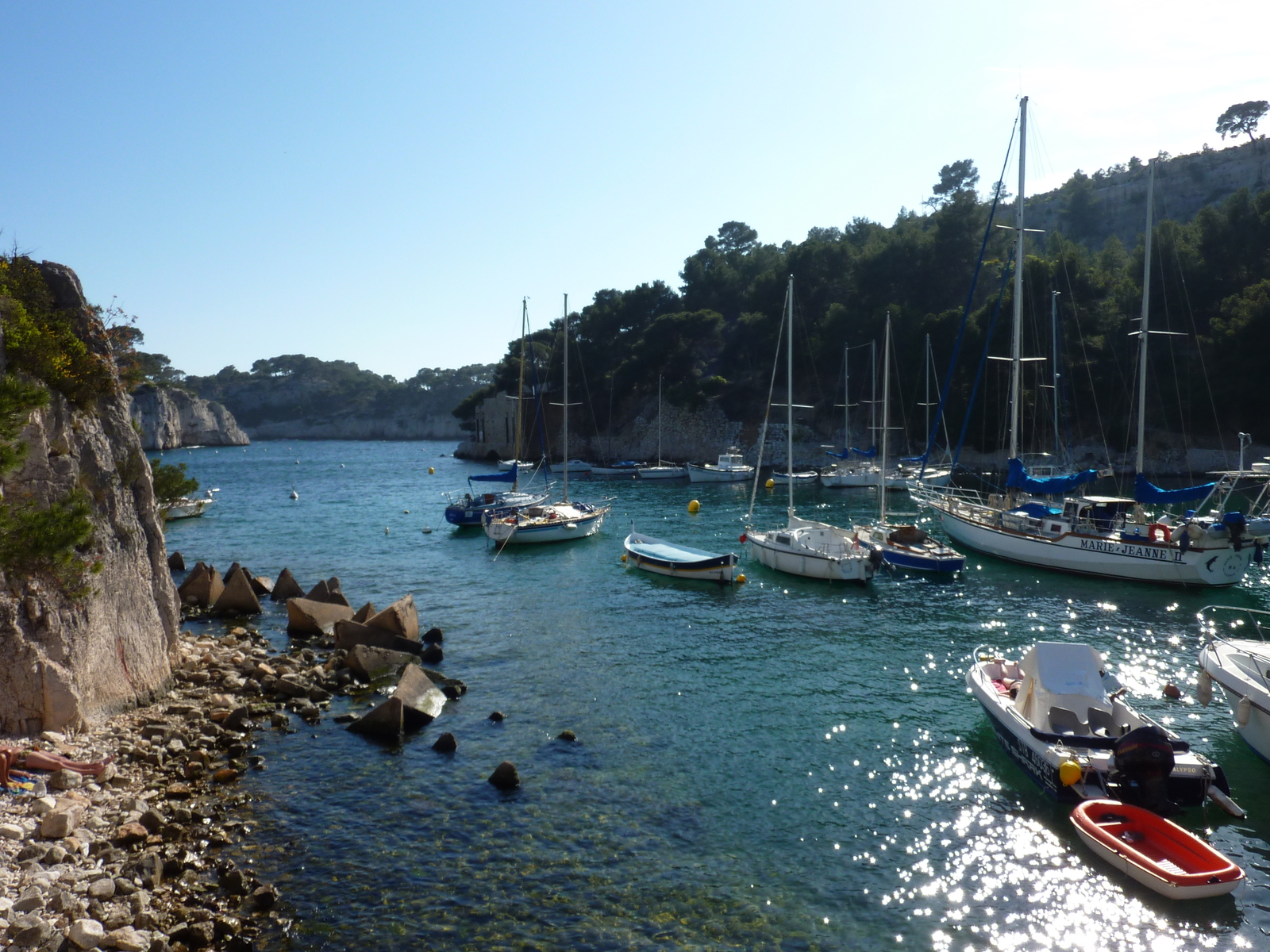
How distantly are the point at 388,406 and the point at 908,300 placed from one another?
144m

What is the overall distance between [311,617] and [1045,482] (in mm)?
25920

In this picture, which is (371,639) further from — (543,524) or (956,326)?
(956,326)

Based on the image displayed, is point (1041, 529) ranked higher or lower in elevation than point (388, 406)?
lower

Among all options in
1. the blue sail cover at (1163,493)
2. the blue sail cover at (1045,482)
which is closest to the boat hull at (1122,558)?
the blue sail cover at (1045,482)

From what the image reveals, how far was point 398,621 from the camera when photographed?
20.9m

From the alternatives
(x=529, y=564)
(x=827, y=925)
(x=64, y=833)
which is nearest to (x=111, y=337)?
(x=64, y=833)

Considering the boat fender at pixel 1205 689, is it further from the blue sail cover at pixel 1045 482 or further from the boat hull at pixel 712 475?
the boat hull at pixel 712 475

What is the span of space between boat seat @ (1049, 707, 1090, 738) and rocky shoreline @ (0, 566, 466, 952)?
1025cm

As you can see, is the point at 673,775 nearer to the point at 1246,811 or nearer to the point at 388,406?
the point at 1246,811

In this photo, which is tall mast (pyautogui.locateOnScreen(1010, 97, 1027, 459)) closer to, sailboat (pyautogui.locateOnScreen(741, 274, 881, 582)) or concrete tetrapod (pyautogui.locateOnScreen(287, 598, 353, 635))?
sailboat (pyautogui.locateOnScreen(741, 274, 881, 582))

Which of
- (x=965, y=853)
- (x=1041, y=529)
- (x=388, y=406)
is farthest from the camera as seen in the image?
(x=388, y=406)

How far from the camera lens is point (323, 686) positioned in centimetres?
1770

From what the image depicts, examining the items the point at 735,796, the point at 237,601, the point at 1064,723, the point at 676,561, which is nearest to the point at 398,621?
the point at 237,601

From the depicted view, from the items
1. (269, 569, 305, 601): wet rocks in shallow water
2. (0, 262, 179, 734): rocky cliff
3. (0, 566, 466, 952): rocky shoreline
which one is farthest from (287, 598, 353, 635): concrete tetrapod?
(0, 566, 466, 952): rocky shoreline
